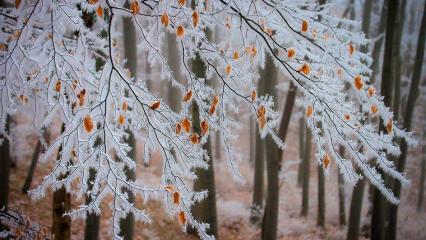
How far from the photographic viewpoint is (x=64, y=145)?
2.41 meters

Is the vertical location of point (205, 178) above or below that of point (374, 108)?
below

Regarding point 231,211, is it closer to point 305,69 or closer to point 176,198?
point 176,198

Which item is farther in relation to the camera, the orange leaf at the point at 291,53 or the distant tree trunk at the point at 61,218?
the distant tree trunk at the point at 61,218

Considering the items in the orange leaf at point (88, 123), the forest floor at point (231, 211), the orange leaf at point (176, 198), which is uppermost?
the orange leaf at point (88, 123)

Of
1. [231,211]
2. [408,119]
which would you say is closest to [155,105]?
[408,119]

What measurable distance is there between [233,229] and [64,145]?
9.47 meters

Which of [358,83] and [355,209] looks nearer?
[358,83]

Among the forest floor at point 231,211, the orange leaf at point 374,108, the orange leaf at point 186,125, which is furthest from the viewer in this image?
the forest floor at point 231,211

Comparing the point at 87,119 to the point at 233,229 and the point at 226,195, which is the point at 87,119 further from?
the point at 226,195

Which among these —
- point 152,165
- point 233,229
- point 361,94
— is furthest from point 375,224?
point 152,165

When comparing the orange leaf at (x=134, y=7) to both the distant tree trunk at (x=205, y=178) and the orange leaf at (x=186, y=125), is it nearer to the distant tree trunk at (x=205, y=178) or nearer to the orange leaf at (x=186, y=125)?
the orange leaf at (x=186, y=125)

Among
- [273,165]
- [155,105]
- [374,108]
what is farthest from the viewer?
[273,165]

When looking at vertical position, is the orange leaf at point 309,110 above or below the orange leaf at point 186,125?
above

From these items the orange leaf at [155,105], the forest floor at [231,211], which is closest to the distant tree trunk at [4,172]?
the forest floor at [231,211]
